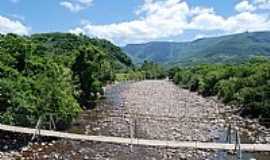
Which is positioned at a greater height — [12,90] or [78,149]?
[12,90]

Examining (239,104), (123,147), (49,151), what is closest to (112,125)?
(123,147)

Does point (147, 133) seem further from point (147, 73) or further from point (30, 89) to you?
point (147, 73)

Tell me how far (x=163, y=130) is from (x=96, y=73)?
12.3 m

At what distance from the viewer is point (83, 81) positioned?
35188mm

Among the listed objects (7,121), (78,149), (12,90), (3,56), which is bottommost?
(78,149)

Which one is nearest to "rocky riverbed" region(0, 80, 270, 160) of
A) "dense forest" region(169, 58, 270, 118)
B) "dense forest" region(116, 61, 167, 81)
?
"dense forest" region(169, 58, 270, 118)

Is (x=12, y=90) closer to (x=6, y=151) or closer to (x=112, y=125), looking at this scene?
(x=6, y=151)

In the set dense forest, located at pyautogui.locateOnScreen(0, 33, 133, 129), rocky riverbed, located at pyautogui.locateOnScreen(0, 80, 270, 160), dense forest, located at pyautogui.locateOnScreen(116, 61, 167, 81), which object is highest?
dense forest, located at pyautogui.locateOnScreen(116, 61, 167, 81)

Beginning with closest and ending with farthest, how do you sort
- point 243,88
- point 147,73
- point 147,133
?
1. point 147,133
2. point 243,88
3. point 147,73

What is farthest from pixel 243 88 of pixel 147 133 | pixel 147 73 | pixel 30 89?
pixel 147 73

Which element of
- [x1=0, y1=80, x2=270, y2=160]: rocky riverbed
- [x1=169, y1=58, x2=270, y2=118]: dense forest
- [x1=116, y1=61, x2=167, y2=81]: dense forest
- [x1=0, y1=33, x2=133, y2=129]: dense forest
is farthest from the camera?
[x1=116, y1=61, x2=167, y2=81]: dense forest

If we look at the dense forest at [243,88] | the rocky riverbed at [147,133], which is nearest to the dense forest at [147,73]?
the dense forest at [243,88]

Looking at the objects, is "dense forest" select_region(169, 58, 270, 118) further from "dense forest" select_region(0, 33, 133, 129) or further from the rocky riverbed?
"dense forest" select_region(0, 33, 133, 129)

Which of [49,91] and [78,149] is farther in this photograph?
[49,91]
